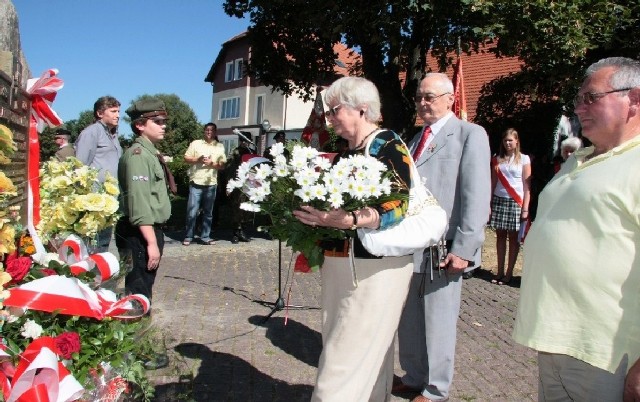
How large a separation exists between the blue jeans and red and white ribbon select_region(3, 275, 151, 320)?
7.80 m

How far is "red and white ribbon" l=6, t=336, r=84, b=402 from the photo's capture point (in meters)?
2.00

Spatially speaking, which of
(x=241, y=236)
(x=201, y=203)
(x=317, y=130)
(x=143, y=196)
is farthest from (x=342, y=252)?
(x=241, y=236)

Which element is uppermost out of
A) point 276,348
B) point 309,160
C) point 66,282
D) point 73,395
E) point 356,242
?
point 309,160

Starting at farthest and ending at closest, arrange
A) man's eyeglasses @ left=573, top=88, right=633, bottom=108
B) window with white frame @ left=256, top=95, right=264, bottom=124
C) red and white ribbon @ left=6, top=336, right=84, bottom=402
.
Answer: window with white frame @ left=256, top=95, right=264, bottom=124 < man's eyeglasses @ left=573, top=88, right=633, bottom=108 < red and white ribbon @ left=6, top=336, right=84, bottom=402

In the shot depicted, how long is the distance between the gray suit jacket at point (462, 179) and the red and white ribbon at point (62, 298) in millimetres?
2156

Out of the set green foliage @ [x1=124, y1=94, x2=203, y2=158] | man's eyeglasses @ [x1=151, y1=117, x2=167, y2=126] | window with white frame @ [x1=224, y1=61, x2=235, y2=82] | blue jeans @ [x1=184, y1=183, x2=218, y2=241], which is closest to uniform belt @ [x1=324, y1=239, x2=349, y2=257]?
man's eyeglasses @ [x1=151, y1=117, x2=167, y2=126]

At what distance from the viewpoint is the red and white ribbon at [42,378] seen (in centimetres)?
200

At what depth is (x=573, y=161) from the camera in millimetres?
2566

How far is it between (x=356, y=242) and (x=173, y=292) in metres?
4.51

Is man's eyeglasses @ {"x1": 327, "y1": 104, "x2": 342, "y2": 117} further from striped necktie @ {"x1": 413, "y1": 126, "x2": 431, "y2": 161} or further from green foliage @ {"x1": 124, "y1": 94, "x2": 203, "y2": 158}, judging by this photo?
green foliage @ {"x1": 124, "y1": 94, "x2": 203, "y2": 158}

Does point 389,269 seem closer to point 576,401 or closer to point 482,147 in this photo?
point 576,401

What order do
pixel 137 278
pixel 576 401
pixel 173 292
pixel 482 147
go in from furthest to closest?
pixel 173 292 < pixel 137 278 < pixel 482 147 < pixel 576 401

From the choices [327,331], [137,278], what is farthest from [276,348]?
[327,331]

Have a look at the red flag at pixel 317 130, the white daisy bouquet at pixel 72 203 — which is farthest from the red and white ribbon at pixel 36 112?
the red flag at pixel 317 130
